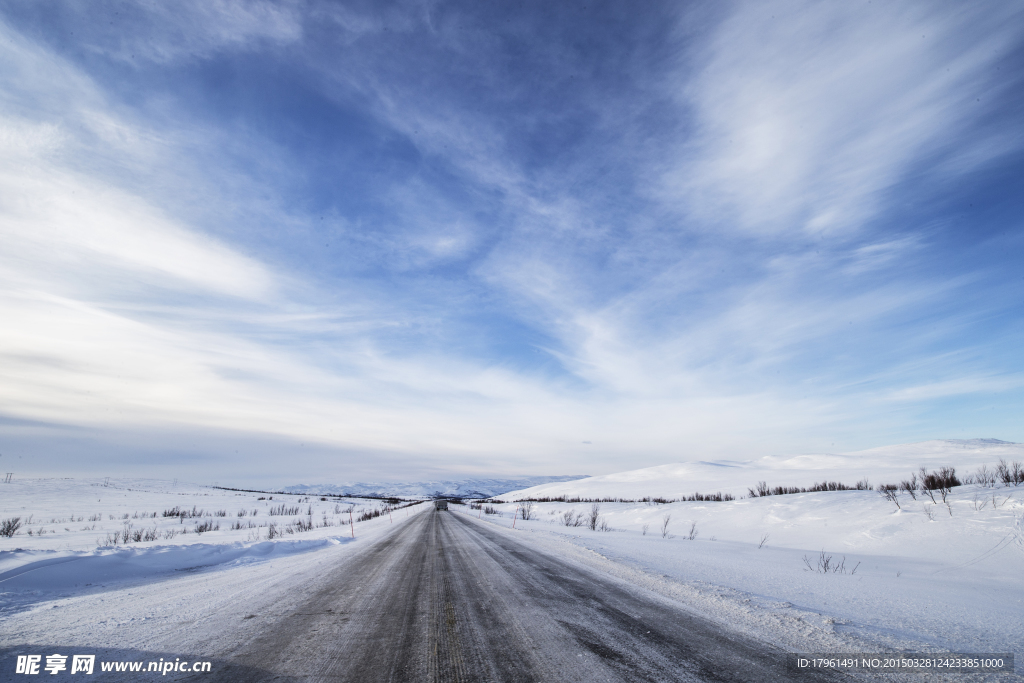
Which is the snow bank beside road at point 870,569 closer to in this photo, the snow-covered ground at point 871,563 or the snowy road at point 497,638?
the snow-covered ground at point 871,563

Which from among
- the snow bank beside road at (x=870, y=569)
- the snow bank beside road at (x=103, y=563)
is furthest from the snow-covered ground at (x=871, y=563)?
the snow bank beside road at (x=103, y=563)

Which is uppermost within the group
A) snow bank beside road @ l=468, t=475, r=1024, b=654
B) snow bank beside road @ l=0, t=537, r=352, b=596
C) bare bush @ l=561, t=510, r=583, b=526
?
snow bank beside road @ l=468, t=475, r=1024, b=654

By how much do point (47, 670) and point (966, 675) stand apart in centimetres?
793

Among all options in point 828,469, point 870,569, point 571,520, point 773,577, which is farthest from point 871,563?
point 828,469

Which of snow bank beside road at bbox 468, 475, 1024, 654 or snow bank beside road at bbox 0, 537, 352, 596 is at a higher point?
snow bank beside road at bbox 468, 475, 1024, 654

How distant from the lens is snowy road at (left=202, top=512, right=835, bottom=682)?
347 centimetres

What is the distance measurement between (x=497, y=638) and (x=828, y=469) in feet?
161

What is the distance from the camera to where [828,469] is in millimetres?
40531

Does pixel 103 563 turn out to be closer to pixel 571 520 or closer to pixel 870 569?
pixel 870 569

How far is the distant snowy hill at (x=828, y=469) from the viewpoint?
3069 cm

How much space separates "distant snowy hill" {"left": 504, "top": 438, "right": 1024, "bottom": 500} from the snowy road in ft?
102

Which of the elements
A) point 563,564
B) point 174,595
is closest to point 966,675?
point 563,564

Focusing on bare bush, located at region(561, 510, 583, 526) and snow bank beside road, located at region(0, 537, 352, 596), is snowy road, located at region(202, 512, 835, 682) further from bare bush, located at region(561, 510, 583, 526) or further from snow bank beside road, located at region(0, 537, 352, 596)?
bare bush, located at region(561, 510, 583, 526)

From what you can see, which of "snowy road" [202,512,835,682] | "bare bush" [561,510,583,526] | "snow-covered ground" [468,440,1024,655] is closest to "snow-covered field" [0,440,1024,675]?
"snow-covered ground" [468,440,1024,655]
